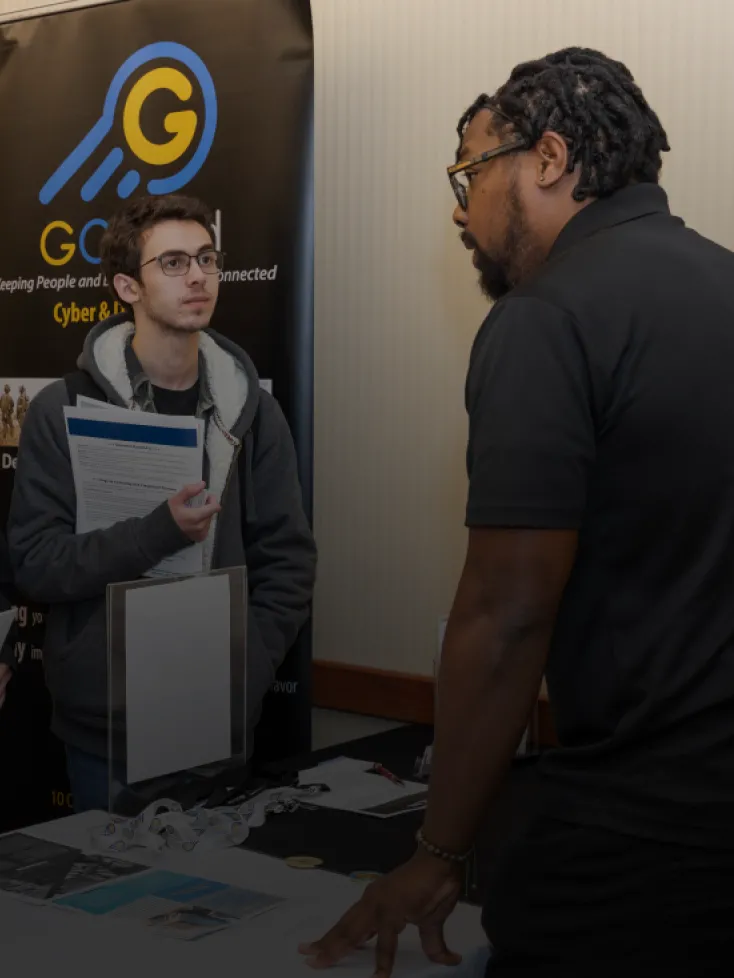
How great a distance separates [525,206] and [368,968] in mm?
834

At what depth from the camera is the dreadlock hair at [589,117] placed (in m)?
1.31

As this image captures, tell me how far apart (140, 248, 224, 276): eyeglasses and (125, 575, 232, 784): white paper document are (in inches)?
28.0

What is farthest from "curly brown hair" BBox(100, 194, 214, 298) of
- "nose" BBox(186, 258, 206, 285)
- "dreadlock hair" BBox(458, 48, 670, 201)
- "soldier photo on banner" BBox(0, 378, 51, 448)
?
"dreadlock hair" BBox(458, 48, 670, 201)

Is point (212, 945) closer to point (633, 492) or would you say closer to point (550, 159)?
point (633, 492)

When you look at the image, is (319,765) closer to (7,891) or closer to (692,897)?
(7,891)

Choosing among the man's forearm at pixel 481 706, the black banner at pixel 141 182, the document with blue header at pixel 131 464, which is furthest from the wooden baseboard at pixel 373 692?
the man's forearm at pixel 481 706

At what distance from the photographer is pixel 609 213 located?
1.29 metres

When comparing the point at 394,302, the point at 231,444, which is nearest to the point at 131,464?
the point at 231,444

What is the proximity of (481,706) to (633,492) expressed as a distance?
9.6 inches

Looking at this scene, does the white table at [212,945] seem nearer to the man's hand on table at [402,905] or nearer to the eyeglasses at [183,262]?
the man's hand on table at [402,905]

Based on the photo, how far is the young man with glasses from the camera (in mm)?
2549

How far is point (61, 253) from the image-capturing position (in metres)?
3.33

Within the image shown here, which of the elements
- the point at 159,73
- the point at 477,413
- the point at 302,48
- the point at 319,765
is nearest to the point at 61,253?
the point at 159,73

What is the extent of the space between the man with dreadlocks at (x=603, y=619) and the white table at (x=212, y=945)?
0.22 m
